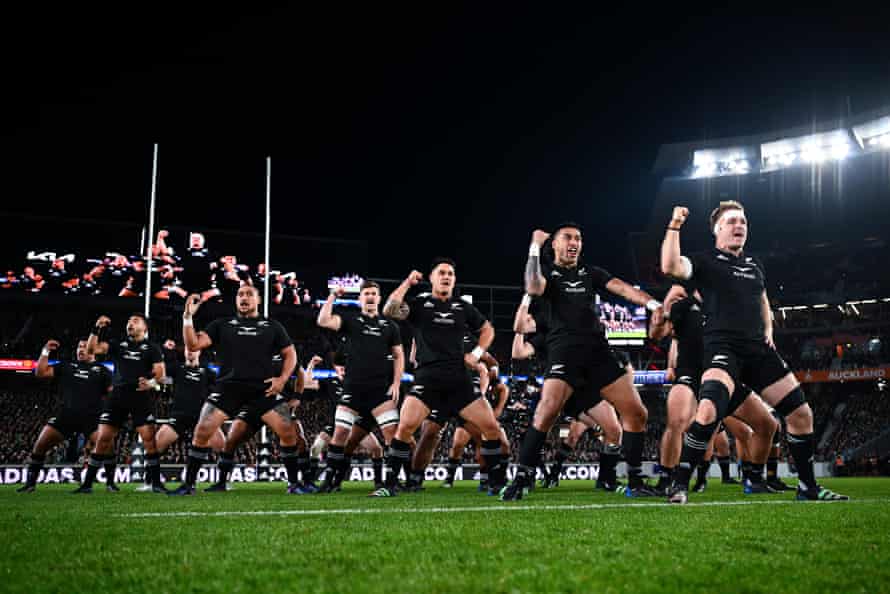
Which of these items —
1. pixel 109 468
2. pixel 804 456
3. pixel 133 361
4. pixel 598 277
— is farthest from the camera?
pixel 109 468

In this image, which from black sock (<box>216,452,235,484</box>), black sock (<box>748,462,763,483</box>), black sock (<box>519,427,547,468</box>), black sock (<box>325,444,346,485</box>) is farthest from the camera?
black sock (<box>216,452,235,484</box>)

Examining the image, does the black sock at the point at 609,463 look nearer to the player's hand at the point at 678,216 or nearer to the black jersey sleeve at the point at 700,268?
the black jersey sleeve at the point at 700,268

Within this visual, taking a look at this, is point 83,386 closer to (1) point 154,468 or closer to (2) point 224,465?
(1) point 154,468

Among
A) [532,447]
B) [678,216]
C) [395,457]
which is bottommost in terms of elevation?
[395,457]

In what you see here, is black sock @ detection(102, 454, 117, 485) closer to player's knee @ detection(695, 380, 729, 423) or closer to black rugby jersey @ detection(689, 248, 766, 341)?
player's knee @ detection(695, 380, 729, 423)

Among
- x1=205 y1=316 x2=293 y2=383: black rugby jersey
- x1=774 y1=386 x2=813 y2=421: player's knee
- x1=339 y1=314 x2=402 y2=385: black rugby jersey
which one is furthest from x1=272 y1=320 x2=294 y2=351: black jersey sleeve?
x1=774 y1=386 x2=813 y2=421: player's knee

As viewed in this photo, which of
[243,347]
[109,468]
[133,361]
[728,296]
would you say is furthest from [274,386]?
[728,296]

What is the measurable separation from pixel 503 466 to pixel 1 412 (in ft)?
115

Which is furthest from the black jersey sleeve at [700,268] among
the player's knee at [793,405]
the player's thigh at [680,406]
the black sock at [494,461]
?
the black sock at [494,461]

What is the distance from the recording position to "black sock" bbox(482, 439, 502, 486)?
9.73 m

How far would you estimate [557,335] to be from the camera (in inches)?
340

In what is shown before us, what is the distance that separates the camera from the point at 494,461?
32.1ft

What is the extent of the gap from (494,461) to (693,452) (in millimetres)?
3141

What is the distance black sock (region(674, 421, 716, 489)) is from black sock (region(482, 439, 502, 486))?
2.96m
